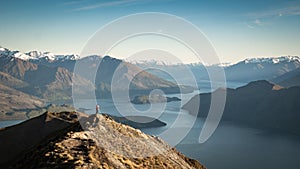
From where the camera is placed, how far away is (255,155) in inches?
6850

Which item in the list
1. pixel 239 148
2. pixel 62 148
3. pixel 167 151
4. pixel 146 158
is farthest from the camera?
pixel 239 148

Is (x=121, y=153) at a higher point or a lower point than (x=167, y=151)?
higher

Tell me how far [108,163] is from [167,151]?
2076 cm

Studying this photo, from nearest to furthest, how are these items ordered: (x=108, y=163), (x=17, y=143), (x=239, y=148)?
(x=108, y=163) → (x=17, y=143) → (x=239, y=148)

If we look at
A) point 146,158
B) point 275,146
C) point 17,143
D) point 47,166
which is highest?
point 47,166

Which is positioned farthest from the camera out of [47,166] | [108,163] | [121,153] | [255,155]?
[255,155]

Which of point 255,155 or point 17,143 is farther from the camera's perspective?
point 255,155

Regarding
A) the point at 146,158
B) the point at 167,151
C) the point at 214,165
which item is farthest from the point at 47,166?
the point at 214,165

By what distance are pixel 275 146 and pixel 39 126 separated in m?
164

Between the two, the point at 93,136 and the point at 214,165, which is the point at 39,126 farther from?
the point at 214,165

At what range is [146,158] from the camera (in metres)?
42.9

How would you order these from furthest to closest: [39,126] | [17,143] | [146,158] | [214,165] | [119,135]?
[214,165]
[39,126]
[17,143]
[119,135]
[146,158]

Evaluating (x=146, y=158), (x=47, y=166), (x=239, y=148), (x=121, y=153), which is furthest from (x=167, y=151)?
(x=239, y=148)

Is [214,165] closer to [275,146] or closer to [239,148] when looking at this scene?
[239,148]
